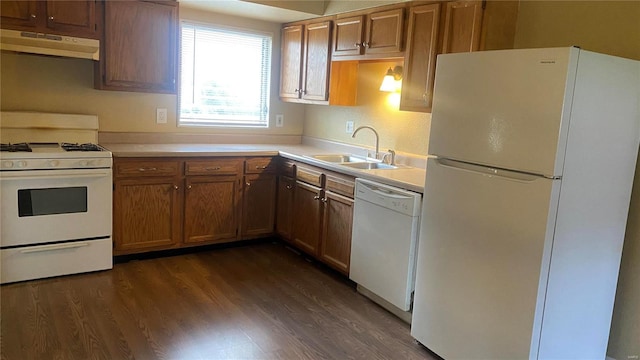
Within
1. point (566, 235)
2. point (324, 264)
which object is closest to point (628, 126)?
point (566, 235)

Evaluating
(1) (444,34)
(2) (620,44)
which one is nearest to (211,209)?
(1) (444,34)

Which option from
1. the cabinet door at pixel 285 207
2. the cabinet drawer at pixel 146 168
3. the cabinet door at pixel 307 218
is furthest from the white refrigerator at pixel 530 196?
the cabinet drawer at pixel 146 168

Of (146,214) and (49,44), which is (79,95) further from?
(146,214)

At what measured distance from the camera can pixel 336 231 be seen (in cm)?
351

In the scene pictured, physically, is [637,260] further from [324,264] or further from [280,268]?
[280,268]

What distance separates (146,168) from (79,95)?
841 millimetres

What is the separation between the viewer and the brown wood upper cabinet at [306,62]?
397cm

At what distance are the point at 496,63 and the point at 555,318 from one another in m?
1.14

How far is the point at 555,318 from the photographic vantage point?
2.12 meters

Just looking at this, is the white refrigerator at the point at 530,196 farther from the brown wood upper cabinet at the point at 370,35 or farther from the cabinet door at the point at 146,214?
the cabinet door at the point at 146,214

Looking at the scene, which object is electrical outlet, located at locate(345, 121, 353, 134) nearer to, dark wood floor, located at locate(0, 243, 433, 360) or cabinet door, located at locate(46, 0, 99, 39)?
dark wood floor, located at locate(0, 243, 433, 360)

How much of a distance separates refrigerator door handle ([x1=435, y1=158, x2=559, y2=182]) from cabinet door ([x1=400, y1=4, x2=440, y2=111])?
2.55ft

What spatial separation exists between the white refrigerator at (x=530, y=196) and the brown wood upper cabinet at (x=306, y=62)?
5.52ft

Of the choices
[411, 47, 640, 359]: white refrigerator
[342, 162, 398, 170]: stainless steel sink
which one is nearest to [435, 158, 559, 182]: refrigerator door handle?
[411, 47, 640, 359]: white refrigerator
